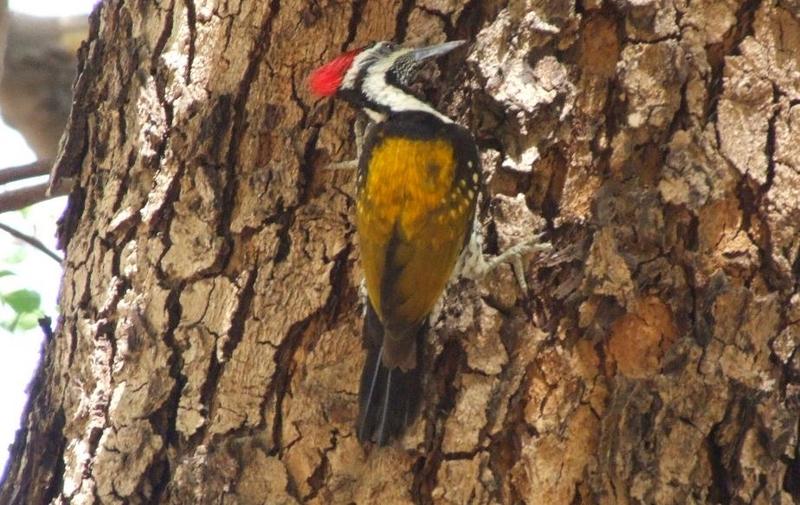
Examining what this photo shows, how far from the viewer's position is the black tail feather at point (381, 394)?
95.4 inches

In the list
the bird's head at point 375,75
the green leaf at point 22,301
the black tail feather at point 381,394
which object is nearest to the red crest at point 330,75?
the bird's head at point 375,75

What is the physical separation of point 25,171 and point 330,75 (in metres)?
1.52

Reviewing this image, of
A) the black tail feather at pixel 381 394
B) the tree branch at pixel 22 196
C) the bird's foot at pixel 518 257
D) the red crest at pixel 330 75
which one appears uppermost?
the red crest at pixel 330 75

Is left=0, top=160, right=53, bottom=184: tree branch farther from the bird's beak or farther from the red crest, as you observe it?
the bird's beak

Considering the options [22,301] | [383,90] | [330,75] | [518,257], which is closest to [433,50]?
[330,75]

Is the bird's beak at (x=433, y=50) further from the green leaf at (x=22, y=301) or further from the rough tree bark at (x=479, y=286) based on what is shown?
the green leaf at (x=22, y=301)

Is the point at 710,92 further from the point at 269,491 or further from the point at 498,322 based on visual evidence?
the point at 269,491

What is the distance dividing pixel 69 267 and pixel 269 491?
0.95m

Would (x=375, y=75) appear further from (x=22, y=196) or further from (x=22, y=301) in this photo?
(x=22, y=301)

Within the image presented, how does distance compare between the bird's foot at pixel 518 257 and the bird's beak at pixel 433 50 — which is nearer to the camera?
the bird's foot at pixel 518 257

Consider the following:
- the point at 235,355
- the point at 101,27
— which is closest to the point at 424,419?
the point at 235,355

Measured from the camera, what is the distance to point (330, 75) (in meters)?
2.62

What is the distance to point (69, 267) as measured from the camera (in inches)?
117

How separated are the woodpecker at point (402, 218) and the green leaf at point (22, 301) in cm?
159
